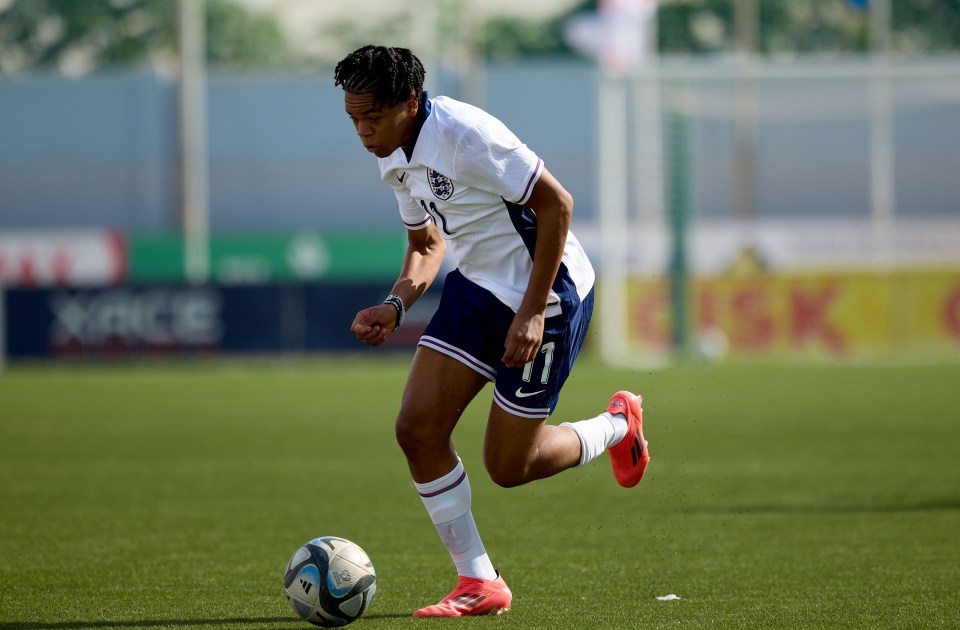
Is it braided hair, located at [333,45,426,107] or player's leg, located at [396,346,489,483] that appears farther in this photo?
player's leg, located at [396,346,489,483]

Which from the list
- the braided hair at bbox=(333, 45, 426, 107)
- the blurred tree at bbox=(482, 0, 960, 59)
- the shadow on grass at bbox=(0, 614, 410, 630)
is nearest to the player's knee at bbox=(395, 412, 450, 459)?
the shadow on grass at bbox=(0, 614, 410, 630)

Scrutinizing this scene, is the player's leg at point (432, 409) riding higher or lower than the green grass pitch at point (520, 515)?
higher

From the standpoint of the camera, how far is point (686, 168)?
20.7m

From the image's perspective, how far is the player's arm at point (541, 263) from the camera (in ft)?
16.1

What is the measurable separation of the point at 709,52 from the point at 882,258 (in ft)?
70.7

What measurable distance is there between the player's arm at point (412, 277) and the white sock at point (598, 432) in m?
0.80

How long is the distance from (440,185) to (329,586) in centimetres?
146

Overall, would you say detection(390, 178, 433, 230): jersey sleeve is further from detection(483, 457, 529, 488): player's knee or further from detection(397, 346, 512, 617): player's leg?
detection(483, 457, 529, 488): player's knee

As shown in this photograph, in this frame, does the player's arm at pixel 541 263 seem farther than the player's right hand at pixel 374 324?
No

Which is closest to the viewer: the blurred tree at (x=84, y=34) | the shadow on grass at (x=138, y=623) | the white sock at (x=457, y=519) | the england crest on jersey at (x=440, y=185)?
the shadow on grass at (x=138, y=623)

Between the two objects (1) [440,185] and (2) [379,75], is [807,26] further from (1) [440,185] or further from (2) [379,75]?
(2) [379,75]

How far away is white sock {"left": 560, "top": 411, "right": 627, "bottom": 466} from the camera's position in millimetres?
5540

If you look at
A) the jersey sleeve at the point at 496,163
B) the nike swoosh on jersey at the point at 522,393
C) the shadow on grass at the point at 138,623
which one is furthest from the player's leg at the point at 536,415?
the shadow on grass at the point at 138,623

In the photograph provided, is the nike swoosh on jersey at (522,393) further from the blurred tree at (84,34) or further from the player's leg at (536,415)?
the blurred tree at (84,34)
